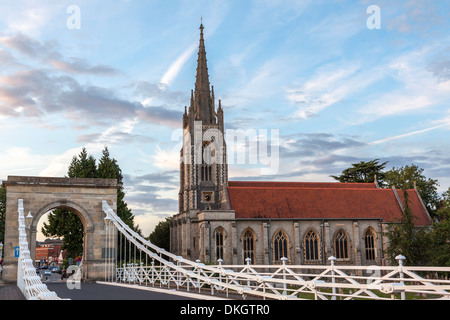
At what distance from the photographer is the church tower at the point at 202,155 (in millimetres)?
66188

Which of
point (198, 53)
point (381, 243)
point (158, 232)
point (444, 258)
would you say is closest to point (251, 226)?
point (381, 243)

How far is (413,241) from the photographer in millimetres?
40719

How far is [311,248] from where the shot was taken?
49.9 m

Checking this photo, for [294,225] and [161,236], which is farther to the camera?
[161,236]

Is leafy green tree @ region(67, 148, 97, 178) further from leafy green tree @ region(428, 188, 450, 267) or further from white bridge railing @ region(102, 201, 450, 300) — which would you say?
leafy green tree @ region(428, 188, 450, 267)

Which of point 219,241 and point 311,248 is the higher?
point 219,241

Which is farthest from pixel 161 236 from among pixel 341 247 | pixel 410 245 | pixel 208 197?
pixel 410 245

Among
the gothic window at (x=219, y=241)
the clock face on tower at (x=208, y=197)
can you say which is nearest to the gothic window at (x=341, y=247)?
the gothic window at (x=219, y=241)

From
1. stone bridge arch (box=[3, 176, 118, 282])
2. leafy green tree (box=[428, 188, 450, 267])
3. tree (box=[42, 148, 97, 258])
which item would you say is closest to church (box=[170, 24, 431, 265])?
leafy green tree (box=[428, 188, 450, 267])

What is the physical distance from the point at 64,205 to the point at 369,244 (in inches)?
1375

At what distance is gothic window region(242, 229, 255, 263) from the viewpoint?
4849cm

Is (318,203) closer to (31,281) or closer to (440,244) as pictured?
(440,244)

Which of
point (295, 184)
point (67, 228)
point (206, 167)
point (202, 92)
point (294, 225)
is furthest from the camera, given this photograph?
point (202, 92)
